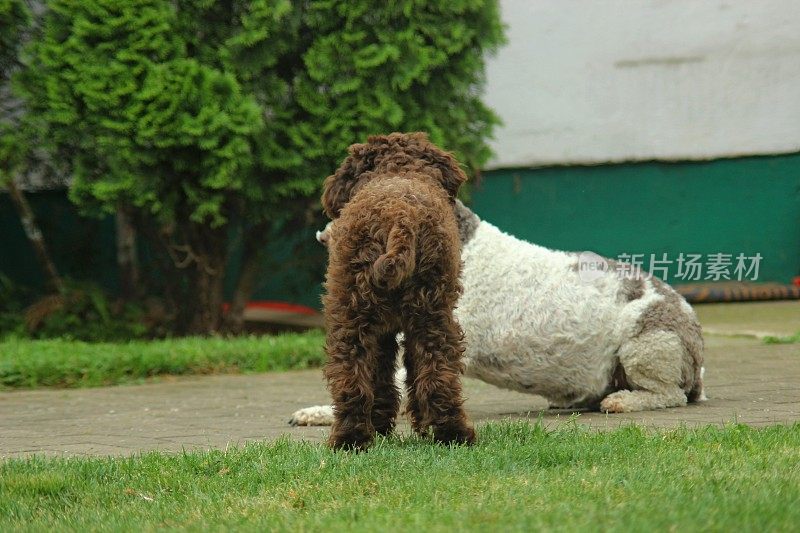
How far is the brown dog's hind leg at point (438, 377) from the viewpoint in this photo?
15.0ft

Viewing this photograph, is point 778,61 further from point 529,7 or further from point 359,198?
point 359,198

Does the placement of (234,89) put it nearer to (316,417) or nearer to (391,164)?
(316,417)

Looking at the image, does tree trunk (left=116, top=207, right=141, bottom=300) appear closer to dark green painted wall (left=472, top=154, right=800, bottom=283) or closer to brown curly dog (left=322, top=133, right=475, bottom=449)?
dark green painted wall (left=472, top=154, right=800, bottom=283)

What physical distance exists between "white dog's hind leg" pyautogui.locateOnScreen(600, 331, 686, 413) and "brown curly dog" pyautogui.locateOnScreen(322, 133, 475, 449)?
5.92 ft

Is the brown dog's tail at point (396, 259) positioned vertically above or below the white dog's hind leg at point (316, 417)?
above

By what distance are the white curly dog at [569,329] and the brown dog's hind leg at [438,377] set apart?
53.3 inches

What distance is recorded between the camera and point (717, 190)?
12258mm

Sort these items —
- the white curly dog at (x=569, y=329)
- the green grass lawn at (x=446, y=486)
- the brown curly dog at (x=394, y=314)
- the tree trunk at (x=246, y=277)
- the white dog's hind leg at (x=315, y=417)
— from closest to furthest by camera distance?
the green grass lawn at (x=446, y=486) < the brown curly dog at (x=394, y=314) < the white dog's hind leg at (x=315, y=417) < the white curly dog at (x=569, y=329) < the tree trunk at (x=246, y=277)

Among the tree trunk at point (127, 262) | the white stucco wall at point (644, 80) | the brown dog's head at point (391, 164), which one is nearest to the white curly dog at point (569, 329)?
the brown dog's head at point (391, 164)

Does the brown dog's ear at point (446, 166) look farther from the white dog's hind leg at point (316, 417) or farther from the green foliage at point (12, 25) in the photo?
the green foliage at point (12, 25)

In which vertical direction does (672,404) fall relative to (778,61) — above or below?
below

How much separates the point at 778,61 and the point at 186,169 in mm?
6473

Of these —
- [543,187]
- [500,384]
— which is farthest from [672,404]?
[543,187]

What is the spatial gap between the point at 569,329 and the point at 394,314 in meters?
1.76
